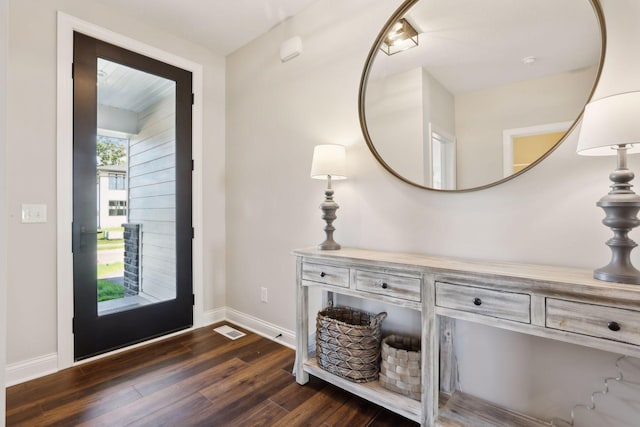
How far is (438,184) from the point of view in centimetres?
172

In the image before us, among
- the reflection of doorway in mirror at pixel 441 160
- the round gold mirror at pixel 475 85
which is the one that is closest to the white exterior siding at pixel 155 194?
the round gold mirror at pixel 475 85

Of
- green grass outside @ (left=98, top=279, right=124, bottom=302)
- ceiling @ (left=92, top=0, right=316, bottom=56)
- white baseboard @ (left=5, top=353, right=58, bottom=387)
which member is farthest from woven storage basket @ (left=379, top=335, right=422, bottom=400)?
ceiling @ (left=92, top=0, right=316, bottom=56)

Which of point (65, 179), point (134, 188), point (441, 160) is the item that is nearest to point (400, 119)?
point (441, 160)

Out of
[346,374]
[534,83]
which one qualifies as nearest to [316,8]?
[534,83]

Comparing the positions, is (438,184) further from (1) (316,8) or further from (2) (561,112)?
(1) (316,8)

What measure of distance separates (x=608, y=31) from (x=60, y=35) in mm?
3140

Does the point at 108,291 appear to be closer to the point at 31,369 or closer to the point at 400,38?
the point at 31,369

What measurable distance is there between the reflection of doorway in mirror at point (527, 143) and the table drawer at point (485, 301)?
0.62m

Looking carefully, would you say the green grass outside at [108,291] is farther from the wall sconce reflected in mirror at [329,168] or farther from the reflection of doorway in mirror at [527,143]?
the reflection of doorway in mirror at [527,143]

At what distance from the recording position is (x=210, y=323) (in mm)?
2943

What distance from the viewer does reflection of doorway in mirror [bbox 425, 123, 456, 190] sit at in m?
1.68

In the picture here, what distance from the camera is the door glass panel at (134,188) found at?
7.74 ft

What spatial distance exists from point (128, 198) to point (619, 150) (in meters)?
2.97

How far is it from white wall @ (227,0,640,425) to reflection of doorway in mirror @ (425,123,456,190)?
76 millimetres
